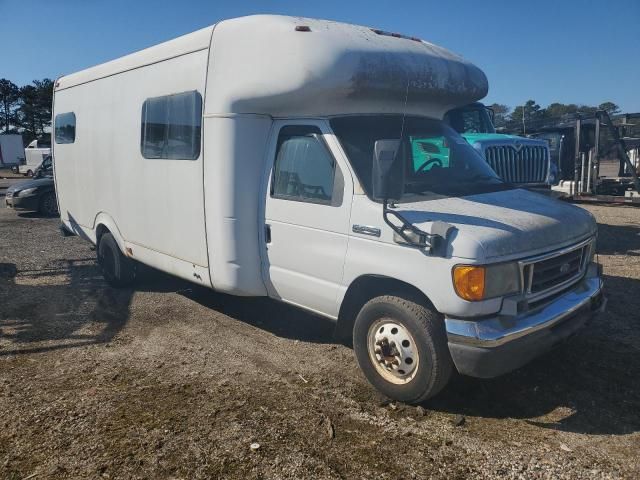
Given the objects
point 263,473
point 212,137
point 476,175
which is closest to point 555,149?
point 476,175

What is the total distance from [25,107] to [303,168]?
6975 centimetres

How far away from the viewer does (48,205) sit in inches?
602

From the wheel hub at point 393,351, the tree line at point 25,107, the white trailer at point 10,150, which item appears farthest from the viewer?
the tree line at point 25,107

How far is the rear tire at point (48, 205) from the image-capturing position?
15125mm

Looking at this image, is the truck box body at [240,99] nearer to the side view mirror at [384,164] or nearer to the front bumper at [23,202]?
the side view mirror at [384,164]

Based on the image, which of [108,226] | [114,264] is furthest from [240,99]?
[114,264]

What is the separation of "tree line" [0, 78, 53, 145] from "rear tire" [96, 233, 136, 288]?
63.2 metres

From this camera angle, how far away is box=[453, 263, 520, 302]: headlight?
3.45 meters

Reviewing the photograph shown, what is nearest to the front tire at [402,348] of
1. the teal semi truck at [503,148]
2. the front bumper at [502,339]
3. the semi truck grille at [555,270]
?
the front bumper at [502,339]

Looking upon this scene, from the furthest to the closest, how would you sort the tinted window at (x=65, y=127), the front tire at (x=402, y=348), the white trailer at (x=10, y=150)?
the white trailer at (x=10, y=150)
the tinted window at (x=65, y=127)
the front tire at (x=402, y=348)

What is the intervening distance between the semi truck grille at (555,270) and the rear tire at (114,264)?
5.29m

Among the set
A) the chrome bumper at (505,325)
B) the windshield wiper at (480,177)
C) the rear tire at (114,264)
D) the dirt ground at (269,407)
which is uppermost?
the windshield wiper at (480,177)

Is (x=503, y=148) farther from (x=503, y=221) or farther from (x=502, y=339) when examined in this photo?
(x=502, y=339)

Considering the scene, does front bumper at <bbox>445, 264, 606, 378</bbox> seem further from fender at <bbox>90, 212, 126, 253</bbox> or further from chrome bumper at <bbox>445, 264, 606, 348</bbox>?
fender at <bbox>90, 212, 126, 253</bbox>
